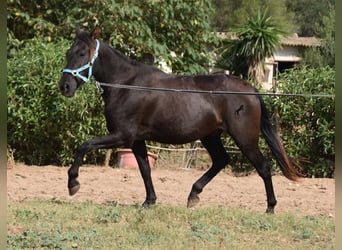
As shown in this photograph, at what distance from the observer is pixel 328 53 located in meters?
26.7

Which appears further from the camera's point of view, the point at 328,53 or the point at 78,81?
the point at 328,53

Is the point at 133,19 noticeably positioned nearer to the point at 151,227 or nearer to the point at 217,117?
the point at 217,117

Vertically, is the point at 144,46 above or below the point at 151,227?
above

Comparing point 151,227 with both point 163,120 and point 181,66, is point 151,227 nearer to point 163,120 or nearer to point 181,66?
point 163,120

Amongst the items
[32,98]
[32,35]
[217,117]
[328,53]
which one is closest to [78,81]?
[217,117]

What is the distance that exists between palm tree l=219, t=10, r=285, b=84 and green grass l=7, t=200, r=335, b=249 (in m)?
14.0

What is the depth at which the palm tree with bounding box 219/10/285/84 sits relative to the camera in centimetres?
2144

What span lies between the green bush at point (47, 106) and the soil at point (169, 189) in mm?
655

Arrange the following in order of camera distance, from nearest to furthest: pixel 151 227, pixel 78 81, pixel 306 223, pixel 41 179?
pixel 151 227, pixel 306 223, pixel 78 81, pixel 41 179

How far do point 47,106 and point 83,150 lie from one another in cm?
528

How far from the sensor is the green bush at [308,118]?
11992 millimetres

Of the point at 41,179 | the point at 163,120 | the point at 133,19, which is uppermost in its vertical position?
the point at 133,19

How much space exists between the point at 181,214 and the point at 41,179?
4553 millimetres

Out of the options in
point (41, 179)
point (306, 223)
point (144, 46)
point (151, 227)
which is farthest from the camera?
point (144, 46)
